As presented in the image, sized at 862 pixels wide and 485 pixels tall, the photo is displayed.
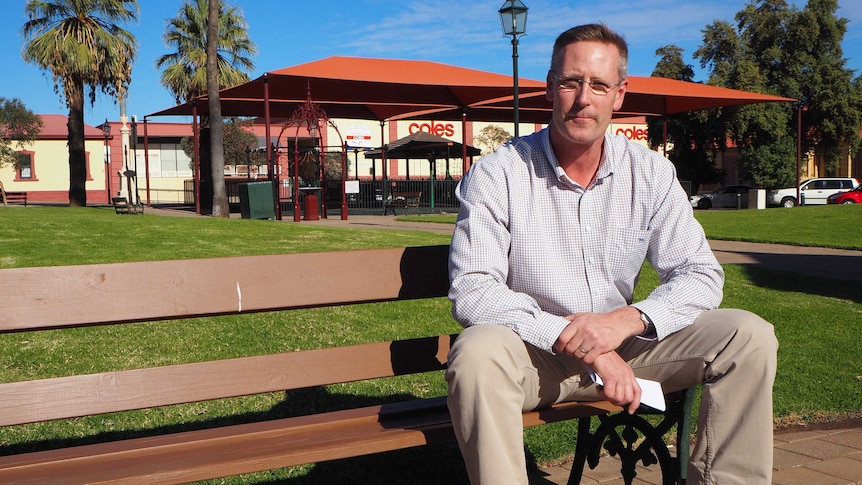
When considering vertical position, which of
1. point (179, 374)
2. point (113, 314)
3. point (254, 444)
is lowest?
point (254, 444)

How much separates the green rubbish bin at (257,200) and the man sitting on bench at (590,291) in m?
16.4

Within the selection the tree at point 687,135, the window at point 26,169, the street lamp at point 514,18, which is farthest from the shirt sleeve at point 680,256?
the window at point 26,169

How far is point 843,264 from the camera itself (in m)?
11.4

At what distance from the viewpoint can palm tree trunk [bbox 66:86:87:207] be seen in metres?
27.5

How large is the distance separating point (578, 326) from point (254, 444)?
1.07 m

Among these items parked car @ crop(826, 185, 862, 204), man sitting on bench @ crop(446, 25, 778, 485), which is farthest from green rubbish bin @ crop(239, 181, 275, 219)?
parked car @ crop(826, 185, 862, 204)

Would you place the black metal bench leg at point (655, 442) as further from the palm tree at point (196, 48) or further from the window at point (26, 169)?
the window at point (26, 169)

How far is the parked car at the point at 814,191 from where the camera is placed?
120ft

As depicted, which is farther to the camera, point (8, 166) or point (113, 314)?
point (8, 166)

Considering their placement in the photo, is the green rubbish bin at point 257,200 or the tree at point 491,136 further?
the tree at point 491,136

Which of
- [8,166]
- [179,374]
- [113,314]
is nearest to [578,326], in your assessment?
[179,374]

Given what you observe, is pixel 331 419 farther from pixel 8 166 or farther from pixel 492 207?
pixel 8 166

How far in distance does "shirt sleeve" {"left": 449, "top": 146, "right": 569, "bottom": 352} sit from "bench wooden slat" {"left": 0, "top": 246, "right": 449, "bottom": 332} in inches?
14.6

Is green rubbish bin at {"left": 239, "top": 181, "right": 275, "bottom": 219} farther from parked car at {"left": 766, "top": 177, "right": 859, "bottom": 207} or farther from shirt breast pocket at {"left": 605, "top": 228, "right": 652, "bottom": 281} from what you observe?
parked car at {"left": 766, "top": 177, "right": 859, "bottom": 207}
